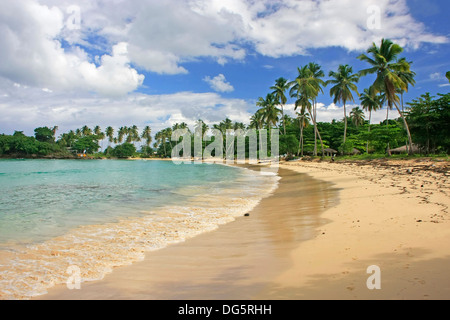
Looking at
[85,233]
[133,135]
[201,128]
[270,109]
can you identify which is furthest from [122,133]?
[85,233]

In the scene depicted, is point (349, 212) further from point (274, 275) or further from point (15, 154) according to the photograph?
point (15, 154)


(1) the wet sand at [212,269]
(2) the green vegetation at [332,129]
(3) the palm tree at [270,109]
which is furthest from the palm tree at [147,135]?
(1) the wet sand at [212,269]

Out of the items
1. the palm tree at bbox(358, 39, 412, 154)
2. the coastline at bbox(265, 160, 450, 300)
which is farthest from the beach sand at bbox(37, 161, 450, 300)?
the palm tree at bbox(358, 39, 412, 154)

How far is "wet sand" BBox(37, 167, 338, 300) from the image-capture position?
137 inches

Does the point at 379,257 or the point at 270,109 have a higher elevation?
the point at 270,109

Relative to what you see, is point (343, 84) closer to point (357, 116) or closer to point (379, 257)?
point (357, 116)

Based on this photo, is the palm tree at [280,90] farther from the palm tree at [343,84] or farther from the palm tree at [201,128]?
the palm tree at [201,128]

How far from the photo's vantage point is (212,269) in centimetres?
429

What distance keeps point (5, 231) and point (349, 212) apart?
9880 millimetres

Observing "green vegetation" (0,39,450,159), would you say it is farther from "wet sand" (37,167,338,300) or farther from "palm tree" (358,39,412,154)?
"wet sand" (37,167,338,300)

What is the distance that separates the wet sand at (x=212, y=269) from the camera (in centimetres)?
347

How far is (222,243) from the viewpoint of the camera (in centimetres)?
591

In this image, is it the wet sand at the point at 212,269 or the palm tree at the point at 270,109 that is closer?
the wet sand at the point at 212,269
